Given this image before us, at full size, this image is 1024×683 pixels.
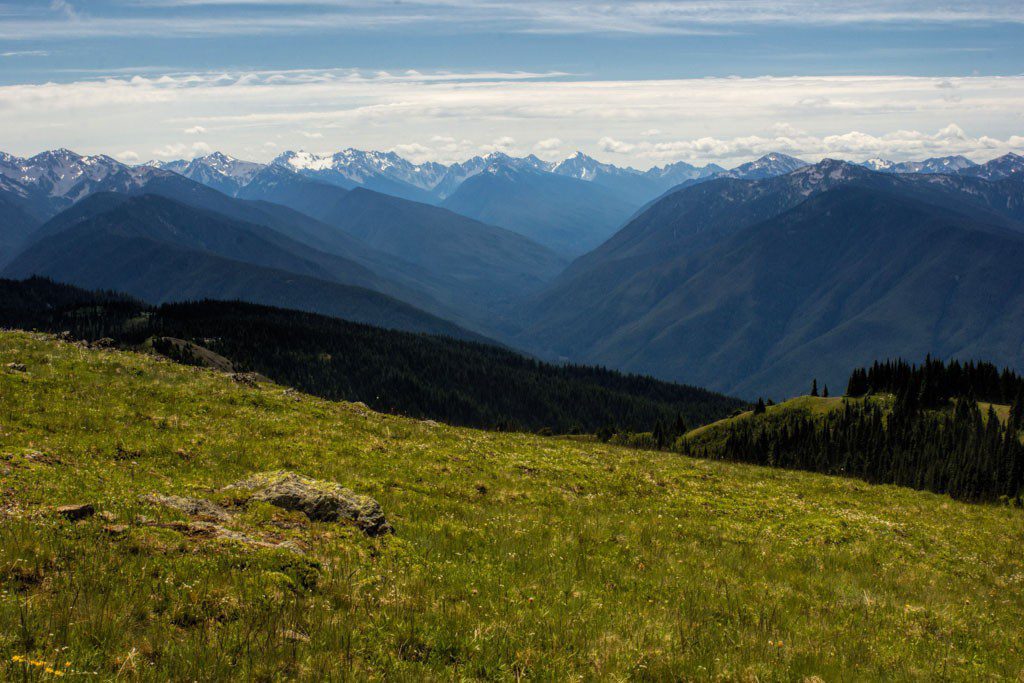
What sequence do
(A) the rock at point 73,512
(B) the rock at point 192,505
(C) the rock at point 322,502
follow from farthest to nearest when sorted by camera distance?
(C) the rock at point 322,502 < (B) the rock at point 192,505 < (A) the rock at point 73,512

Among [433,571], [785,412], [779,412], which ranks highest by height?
[433,571]

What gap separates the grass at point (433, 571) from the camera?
29.6 feet

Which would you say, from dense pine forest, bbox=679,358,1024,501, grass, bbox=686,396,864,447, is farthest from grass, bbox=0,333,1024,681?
grass, bbox=686,396,864,447

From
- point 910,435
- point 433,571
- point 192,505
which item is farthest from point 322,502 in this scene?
point 910,435

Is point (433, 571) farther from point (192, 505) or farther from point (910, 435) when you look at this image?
point (910, 435)

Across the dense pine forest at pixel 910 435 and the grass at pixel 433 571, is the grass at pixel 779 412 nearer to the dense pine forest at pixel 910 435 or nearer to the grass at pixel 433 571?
the dense pine forest at pixel 910 435

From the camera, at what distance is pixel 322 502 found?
15344 millimetres

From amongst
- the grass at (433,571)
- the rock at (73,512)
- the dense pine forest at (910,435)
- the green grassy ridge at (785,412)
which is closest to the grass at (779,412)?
the green grassy ridge at (785,412)

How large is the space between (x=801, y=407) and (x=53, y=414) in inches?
6398

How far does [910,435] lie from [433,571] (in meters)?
133

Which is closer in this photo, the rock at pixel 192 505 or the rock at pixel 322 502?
the rock at pixel 192 505

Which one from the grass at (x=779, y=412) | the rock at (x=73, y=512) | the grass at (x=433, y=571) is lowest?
the grass at (x=779, y=412)

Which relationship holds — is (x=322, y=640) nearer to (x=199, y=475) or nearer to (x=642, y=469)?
(x=199, y=475)

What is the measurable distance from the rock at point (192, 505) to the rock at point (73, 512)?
177 cm
